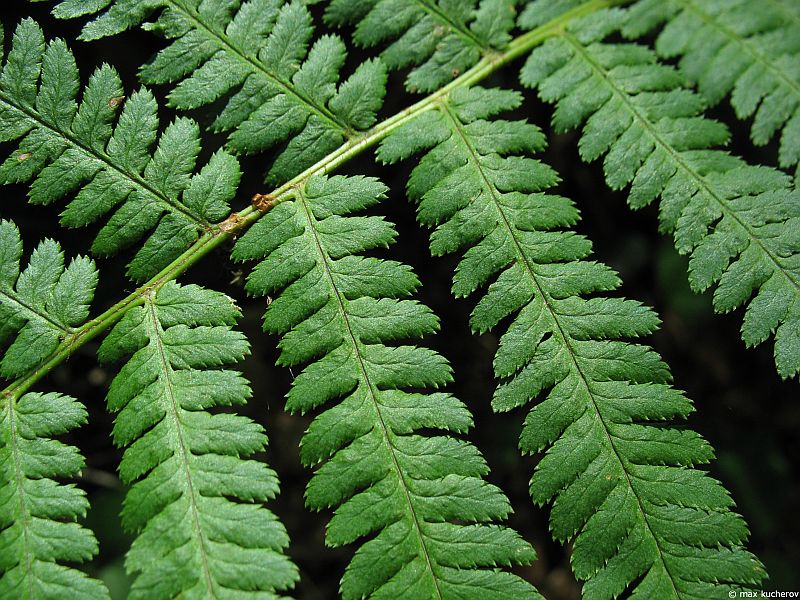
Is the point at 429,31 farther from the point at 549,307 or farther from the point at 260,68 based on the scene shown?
the point at 549,307

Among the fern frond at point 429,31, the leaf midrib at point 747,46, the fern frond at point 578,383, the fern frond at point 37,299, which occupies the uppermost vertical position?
the fern frond at point 429,31

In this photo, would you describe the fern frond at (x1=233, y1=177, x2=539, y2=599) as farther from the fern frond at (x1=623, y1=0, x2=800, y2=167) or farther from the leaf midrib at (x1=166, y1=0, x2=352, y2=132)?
the fern frond at (x1=623, y1=0, x2=800, y2=167)

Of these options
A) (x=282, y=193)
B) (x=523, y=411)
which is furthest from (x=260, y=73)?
(x=523, y=411)

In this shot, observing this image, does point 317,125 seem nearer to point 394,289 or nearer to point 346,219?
point 346,219

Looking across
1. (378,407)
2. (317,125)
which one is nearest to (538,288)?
(378,407)

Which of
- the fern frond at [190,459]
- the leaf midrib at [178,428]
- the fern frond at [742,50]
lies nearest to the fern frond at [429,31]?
the fern frond at [742,50]

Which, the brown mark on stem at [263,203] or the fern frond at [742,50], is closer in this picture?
the brown mark on stem at [263,203]

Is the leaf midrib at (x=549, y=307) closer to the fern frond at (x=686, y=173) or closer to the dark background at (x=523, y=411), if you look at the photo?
the fern frond at (x=686, y=173)
